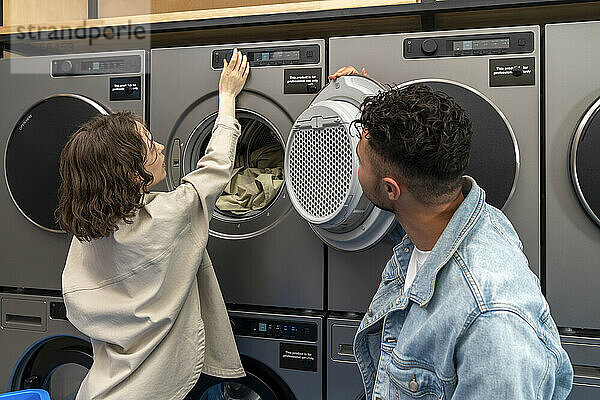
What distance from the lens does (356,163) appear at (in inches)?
61.1

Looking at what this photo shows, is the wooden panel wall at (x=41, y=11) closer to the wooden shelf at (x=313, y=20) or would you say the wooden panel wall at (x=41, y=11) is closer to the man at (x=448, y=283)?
the wooden shelf at (x=313, y=20)

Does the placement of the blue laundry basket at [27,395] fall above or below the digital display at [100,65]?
below

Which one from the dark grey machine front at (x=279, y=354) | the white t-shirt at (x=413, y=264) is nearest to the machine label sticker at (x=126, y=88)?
the dark grey machine front at (x=279, y=354)

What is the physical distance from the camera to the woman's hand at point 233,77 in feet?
6.18

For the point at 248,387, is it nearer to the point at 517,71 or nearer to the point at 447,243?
the point at 447,243

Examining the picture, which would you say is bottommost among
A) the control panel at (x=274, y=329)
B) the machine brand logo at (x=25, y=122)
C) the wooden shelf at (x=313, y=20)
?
the control panel at (x=274, y=329)

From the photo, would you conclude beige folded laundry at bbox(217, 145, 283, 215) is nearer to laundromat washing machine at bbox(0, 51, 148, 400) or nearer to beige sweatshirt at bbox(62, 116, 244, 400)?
beige sweatshirt at bbox(62, 116, 244, 400)

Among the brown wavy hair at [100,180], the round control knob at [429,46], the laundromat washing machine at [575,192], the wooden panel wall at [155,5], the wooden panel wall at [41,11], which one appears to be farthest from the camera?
the wooden panel wall at [155,5]

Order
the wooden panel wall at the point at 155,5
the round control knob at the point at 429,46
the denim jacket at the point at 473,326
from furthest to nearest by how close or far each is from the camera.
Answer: the wooden panel wall at the point at 155,5 → the round control knob at the point at 429,46 → the denim jacket at the point at 473,326

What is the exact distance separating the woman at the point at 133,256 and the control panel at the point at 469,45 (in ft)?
2.04

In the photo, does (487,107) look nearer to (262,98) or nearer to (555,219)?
(555,219)

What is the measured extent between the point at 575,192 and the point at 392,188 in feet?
2.43

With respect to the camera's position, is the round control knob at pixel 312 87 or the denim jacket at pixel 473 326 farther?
the round control knob at pixel 312 87

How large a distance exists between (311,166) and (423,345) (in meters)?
0.66
